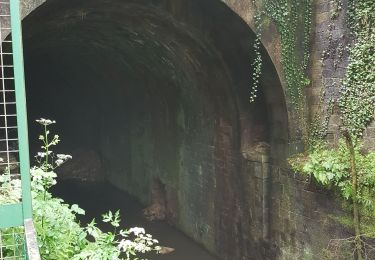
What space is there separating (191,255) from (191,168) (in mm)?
1793

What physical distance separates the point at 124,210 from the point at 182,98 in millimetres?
4231

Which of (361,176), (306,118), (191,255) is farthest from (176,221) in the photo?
(361,176)

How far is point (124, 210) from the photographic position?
479 inches

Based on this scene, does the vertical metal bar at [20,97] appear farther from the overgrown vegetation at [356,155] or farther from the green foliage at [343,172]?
the green foliage at [343,172]

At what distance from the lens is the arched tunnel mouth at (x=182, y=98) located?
6.88 meters

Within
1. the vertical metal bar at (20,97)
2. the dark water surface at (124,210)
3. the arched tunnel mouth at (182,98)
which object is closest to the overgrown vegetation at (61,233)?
the vertical metal bar at (20,97)

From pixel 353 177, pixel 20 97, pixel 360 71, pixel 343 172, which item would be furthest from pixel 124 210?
pixel 20 97

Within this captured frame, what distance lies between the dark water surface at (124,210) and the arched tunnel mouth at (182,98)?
0.25m

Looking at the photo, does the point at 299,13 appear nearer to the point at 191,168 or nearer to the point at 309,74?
the point at 309,74

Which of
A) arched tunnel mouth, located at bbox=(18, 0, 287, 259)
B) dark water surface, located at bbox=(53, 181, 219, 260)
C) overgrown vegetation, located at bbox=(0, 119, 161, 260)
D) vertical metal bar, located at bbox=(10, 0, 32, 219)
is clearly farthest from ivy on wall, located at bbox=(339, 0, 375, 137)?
vertical metal bar, located at bbox=(10, 0, 32, 219)

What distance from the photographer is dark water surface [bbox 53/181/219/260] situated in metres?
9.05

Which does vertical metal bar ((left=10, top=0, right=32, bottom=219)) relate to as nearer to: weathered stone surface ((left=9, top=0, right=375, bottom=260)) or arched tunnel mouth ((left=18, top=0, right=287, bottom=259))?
weathered stone surface ((left=9, top=0, right=375, bottom=260))

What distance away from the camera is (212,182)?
8688 millimetres

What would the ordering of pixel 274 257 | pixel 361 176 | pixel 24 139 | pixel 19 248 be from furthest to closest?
Answer: pixel 274 257
pixel 361 176
pixel 19 248
pixel 24 139
